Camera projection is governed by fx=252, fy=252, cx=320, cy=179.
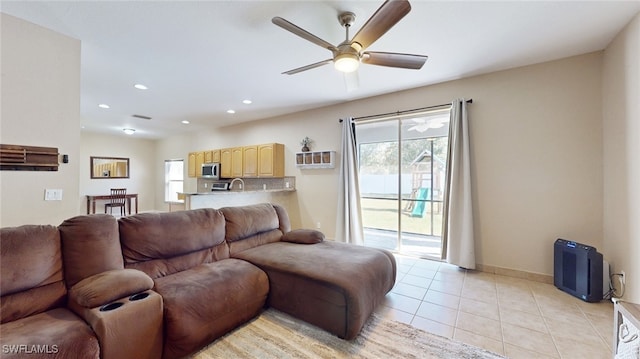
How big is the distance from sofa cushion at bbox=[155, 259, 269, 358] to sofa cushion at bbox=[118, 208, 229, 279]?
0.15 m

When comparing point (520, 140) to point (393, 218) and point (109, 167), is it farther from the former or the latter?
point (109, 167)

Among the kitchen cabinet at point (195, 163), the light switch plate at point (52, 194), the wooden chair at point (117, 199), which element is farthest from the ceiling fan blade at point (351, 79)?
the wooden chair at point (117, 199)

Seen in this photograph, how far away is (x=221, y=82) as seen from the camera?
3652 millimetres

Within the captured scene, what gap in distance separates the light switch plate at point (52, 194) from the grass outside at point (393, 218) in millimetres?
3954

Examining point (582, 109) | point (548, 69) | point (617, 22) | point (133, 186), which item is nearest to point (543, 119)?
point (582, 109)

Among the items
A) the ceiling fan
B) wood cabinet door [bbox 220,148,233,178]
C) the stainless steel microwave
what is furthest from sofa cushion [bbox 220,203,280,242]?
the stainless steel microwave

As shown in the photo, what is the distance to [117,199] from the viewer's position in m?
7.28

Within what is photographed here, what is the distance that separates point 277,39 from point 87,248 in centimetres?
235

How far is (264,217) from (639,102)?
3.68 meters

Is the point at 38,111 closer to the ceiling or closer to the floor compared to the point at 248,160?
closer to the ceiling

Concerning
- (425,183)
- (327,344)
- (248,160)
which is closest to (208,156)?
(248,160)

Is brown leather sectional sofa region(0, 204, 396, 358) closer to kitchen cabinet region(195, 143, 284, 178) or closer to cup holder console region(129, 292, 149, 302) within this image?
cup holder console region(129, 292, 149, 302)

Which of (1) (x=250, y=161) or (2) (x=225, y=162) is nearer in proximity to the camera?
(1) (x=250, y=161)

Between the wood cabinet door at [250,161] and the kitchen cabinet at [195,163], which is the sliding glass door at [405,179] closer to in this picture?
the wood cabinet door at [250,161]
